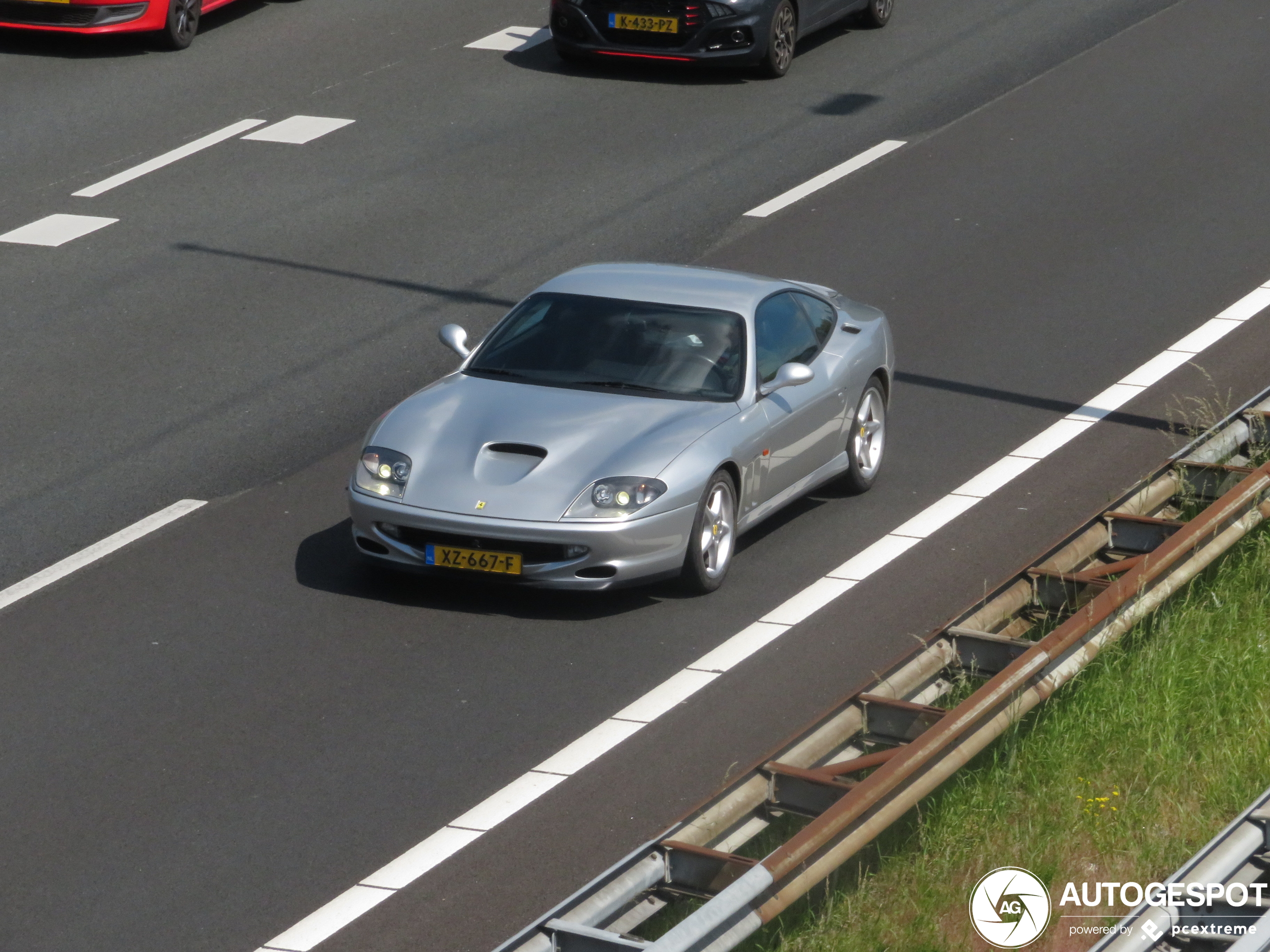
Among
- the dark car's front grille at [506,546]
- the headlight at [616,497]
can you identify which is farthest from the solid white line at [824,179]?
the dark car's front grille at [506,546]

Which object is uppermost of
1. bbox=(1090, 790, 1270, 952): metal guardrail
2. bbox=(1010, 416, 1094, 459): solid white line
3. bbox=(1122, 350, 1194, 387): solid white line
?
bbox=(1090, 790, 1270, 952): metal guardrail

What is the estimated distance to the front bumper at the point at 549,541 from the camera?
30.0 ft

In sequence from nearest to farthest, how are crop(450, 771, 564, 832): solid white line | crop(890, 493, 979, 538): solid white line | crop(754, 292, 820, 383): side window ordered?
crop(450, 771, 564, 832): solid white line
crop(754, 292, 820, 383): side window
crop(890, 493, 979, 538): solid white line

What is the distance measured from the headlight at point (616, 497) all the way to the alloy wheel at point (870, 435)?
2105mm

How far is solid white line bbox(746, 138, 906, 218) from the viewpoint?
640 inches

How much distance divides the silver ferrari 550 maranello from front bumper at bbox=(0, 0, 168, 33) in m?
10.3

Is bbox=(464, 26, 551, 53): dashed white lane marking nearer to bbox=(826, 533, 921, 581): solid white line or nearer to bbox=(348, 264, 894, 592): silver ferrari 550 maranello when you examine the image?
bbox=(348, 264, 894, 592): silver ferrari 550 maranello

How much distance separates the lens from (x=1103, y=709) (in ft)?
27.0

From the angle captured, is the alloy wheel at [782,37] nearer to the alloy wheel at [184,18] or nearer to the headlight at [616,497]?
the alloy wheel at [184,18]

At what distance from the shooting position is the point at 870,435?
11328 mm

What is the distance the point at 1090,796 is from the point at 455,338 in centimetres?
441

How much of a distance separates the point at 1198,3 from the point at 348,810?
728 inches

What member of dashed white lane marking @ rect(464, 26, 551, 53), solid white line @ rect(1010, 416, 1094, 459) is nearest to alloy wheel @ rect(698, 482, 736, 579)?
solid white line @ rect(1010, 416, 1094, 459)

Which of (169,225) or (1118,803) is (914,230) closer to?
(169,225)
